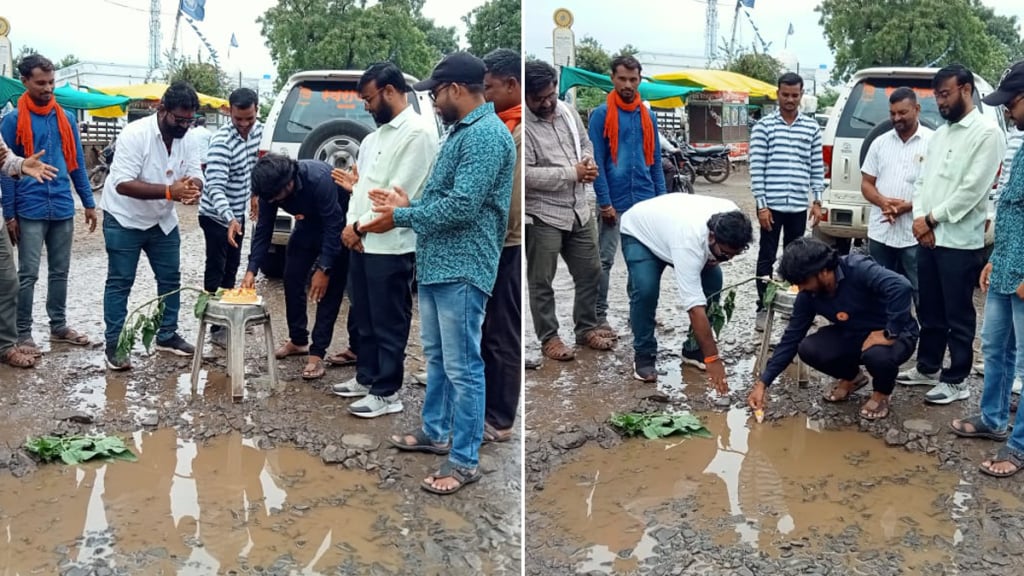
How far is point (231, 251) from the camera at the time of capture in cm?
552

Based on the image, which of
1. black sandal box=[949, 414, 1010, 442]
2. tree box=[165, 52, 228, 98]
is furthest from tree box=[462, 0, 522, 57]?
tree box=[165, 52, 228, 98]

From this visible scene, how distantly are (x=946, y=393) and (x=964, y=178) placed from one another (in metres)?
1.04

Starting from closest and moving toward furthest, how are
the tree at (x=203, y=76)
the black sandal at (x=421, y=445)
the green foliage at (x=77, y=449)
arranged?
the green foliage at (x=77, y=449), the black sandal at (x=421, y=445), the tree at (x=203, y=76)

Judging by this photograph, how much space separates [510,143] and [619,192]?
238cm

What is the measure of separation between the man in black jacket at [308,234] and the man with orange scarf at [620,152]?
5.17 feet

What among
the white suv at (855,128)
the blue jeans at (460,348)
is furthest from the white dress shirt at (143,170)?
the white suv at (855,128)

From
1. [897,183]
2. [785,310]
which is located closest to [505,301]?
[785,310]

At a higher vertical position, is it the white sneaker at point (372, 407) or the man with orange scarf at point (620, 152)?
the man with orange scarf at point (620, 152)

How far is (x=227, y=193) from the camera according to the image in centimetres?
559

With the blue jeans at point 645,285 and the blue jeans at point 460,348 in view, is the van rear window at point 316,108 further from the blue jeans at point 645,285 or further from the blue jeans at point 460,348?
the blue jeans at point 460,348

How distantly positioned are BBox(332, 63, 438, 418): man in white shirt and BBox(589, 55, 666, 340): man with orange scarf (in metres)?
1.71

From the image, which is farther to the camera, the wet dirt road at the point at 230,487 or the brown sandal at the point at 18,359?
the brown sandal at the point at 18,359

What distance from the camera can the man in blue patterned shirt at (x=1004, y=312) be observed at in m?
3.67

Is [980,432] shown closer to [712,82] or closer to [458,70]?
[458,70]
